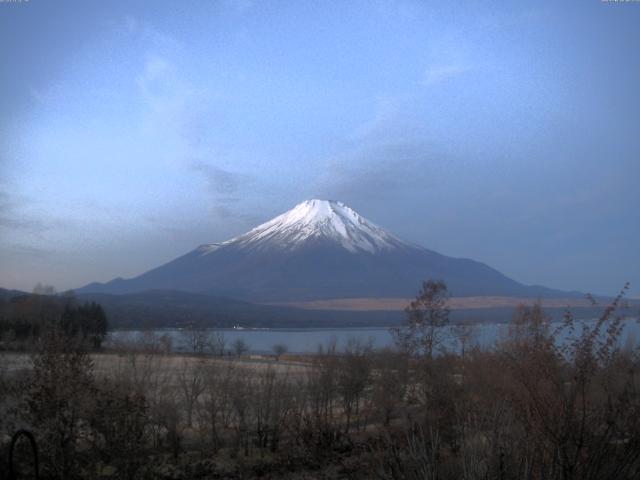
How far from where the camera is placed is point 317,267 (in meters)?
161

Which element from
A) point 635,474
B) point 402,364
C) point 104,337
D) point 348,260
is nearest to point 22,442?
point 635,474

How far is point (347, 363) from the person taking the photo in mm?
20562

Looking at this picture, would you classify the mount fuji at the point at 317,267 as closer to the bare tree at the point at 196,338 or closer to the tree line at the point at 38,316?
the bare tree at the point at 196,338

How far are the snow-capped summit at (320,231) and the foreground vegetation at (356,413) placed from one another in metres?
145

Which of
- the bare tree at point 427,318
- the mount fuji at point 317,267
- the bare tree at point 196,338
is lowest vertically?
the bare tree at point 196,338

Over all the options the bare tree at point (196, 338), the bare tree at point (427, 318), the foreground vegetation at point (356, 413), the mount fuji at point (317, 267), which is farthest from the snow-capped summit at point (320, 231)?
the foreground vegetation at point (356, 413)

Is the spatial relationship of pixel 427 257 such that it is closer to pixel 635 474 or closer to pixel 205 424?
pixel 205 424

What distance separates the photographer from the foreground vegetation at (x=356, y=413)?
19.3ft

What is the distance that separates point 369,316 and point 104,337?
74.2 metres

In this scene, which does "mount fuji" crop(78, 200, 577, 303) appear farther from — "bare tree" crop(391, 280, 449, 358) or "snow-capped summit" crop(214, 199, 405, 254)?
"bare tree" crop(391, 280, 449, 358)

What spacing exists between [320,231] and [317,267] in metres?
18.8

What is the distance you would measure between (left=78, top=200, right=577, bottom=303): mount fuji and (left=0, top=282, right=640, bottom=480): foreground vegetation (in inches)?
4556

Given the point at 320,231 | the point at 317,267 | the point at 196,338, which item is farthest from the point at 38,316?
the point at 320,231

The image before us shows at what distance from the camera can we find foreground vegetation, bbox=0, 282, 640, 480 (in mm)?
5891
